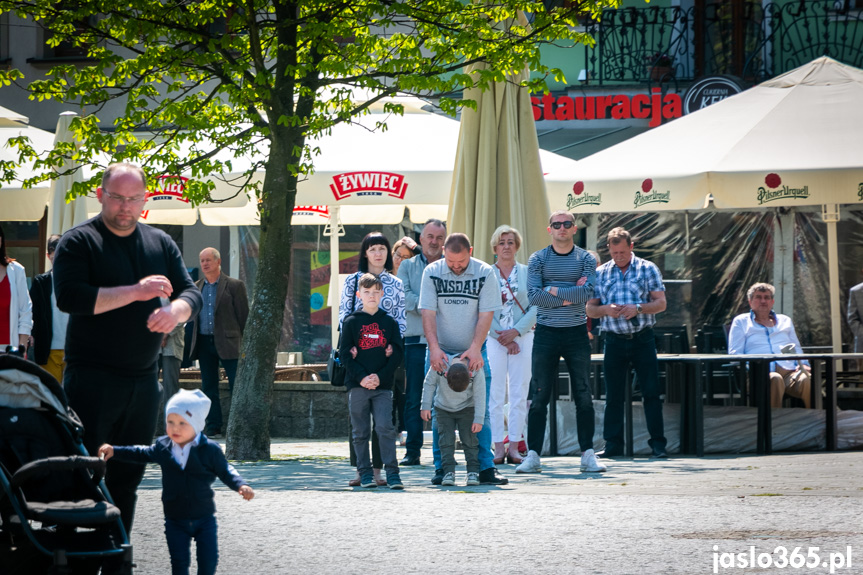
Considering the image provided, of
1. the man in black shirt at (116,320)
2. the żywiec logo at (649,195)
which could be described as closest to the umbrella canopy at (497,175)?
the żywiec logo at (649,195)

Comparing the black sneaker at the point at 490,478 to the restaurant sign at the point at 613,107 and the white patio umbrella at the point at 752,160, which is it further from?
the restaurant sign at the point at 613,107

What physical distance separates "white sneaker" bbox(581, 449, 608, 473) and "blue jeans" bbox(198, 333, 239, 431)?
564 cm

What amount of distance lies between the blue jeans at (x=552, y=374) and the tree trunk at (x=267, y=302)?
105 inches

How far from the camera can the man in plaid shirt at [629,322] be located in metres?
11.7

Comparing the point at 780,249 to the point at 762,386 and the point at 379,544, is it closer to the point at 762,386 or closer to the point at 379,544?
the point at 762,386

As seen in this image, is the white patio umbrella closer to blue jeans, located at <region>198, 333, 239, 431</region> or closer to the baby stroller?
blue jeans, located at <region>198, 333, 239, 431</region>

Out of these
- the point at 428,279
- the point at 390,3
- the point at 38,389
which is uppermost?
the point at 390,3

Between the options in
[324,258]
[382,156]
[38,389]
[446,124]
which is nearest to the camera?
[38,389]

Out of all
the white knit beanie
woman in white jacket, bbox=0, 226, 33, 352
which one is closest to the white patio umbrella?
woman in white jacket, bbox=0, 226, 33, 352

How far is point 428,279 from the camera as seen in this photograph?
10062mm

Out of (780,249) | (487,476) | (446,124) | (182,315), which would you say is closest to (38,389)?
(182,315)

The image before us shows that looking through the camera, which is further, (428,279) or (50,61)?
(50,61)

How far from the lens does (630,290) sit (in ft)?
38.5

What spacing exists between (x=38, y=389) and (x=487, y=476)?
465cm
